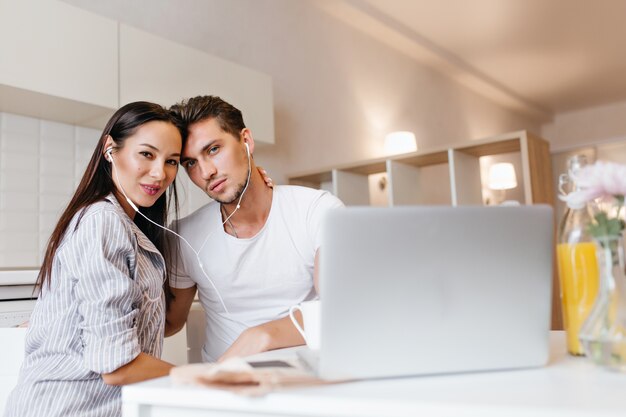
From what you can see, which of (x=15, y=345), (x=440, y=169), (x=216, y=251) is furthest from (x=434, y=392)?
(x=440, y=169)

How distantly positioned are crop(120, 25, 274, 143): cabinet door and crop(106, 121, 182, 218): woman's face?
89 cm

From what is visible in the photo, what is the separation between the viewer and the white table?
1.75 ft

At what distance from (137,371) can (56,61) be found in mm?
1338

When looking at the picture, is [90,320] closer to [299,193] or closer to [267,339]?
[267,339]

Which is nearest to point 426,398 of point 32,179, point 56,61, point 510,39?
point 56,61

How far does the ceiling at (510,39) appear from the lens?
396 cm

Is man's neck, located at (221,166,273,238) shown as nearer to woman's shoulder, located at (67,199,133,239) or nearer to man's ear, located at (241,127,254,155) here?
man's ear, located at (241,127,254,155)

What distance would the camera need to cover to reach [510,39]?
4520 millimetres

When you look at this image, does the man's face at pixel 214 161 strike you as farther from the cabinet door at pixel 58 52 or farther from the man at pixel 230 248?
the cabinet door at pixel 58 52

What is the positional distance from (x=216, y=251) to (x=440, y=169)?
3661 millimetres

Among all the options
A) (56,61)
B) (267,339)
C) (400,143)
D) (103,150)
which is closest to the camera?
(267,339)

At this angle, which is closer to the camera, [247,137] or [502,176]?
[247,137]

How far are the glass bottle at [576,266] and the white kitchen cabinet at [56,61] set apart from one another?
67.7 inches

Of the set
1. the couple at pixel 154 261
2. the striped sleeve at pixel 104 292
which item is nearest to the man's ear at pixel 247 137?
the couple at pixel 154 261
